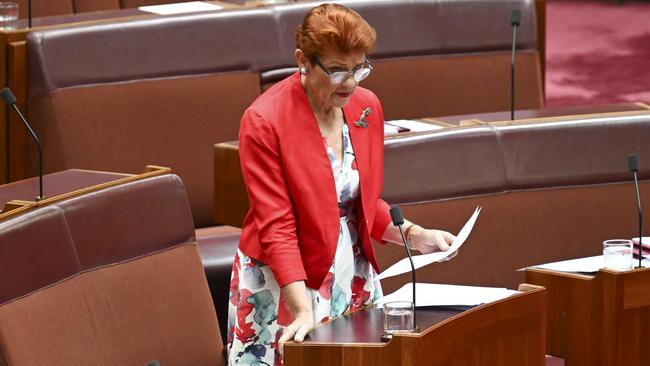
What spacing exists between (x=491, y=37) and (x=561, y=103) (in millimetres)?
865

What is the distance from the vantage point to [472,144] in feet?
4.90

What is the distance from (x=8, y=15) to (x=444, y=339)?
35.6 inches

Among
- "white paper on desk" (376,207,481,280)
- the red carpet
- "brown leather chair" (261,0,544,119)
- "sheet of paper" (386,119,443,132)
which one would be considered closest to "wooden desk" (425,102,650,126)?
"sheet of paper" (386,119,443,132)

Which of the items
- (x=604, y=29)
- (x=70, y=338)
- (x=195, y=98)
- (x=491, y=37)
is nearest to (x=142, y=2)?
(x=195, y=98)

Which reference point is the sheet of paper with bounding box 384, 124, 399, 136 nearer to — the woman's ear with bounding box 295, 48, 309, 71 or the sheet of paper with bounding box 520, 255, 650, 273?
the sheet of paper with bounding box 520, 255, 650, 273

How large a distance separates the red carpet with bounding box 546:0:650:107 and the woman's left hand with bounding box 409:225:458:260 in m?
1.60

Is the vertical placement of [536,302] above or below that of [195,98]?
below

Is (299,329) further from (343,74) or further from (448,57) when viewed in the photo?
(448,57)

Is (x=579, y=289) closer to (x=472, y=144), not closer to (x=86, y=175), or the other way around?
→ (x=472, y=144)

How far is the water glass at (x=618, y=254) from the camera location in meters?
1.21

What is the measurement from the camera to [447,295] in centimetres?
104

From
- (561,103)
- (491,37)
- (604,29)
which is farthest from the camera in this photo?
(604,29)

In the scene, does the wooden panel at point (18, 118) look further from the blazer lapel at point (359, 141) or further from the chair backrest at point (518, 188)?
the blazer lapel at point (359, 141)

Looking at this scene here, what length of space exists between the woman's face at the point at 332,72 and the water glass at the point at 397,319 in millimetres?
182
